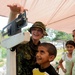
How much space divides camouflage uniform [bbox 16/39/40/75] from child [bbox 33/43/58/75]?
5cm

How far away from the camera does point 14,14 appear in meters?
0.90

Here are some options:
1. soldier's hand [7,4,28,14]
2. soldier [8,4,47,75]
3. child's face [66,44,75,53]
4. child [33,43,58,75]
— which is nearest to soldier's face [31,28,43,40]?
soldier [8,4,47,75]

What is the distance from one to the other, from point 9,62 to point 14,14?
25 centimetres

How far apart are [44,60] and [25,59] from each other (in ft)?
0.40

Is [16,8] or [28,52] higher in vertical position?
[16,8]

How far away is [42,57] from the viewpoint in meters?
1.12

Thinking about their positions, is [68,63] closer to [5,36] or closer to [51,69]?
[51,69]

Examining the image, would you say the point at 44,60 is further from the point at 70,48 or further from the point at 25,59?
the point at 70,48

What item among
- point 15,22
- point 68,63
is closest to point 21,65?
point 15,22

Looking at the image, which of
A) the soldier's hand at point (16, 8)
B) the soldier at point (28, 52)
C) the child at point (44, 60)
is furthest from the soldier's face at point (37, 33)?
the soldier's hand at point (16, 8)

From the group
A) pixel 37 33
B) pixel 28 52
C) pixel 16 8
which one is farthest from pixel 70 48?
pixel 16 8

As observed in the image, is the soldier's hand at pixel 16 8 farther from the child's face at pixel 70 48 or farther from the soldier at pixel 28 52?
the child's face at pixel 70 48

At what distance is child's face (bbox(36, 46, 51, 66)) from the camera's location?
1110 millimetres

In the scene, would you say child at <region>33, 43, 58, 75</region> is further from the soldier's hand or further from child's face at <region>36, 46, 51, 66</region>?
the soldier's hand
